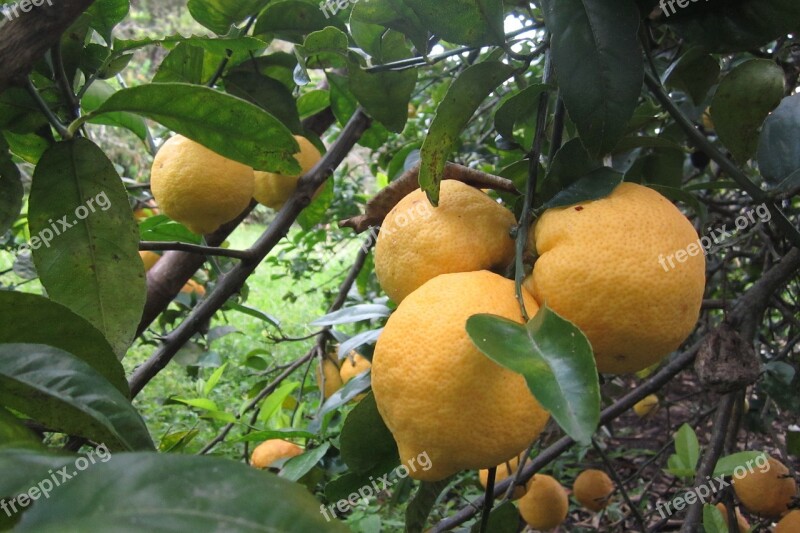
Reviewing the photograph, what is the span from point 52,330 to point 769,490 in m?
1.36

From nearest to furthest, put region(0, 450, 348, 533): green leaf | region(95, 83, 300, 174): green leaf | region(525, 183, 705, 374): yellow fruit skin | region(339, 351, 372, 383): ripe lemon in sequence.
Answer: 1. region(0, 450, 348, 533): green leaf
2. region(525, 183, 705, 374): yellow fruit skin
3. region(95, 83, 300, 174): green leaf
4. region(339, 351, 372, 383): ripe lemon

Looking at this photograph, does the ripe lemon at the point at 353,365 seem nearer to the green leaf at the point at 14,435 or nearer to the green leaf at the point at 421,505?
the green leaf at the point at 421,505

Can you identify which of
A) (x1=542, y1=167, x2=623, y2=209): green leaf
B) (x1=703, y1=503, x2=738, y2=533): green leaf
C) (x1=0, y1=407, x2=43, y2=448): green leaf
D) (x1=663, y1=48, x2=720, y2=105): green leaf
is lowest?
(x1=703, y1=503, x2=738, y2=533): green leaf

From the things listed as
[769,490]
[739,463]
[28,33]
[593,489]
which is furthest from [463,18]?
[593,489]

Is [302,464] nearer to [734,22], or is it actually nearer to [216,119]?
[216,119]

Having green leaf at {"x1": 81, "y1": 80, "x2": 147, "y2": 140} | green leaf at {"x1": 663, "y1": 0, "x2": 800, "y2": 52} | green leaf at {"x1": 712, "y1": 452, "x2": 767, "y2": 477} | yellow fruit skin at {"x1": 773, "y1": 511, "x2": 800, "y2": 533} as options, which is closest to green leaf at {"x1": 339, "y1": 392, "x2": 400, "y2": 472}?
green leaf at {"x1": 663, "y1": 0, "x2": 800, "y2": 52}

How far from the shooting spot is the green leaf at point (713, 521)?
91cm

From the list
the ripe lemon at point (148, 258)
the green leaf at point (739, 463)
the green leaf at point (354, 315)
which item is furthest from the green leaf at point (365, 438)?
the ripe lemon at point (148, 258)

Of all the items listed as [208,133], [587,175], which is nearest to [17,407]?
[208,133]

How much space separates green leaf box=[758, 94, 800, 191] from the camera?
70 centimetres

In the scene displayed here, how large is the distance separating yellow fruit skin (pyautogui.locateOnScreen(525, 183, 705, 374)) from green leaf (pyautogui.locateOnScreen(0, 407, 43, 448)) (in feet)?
1.16

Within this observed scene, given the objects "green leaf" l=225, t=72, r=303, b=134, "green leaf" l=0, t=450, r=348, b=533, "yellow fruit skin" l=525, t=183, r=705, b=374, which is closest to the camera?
"green leaf" l=0, t=450, r=348, b=533

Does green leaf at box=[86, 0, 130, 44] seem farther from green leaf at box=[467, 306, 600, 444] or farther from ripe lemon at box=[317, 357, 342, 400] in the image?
ripe lemon at box=[317, 357, 342, 400]

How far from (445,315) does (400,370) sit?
0.05m
